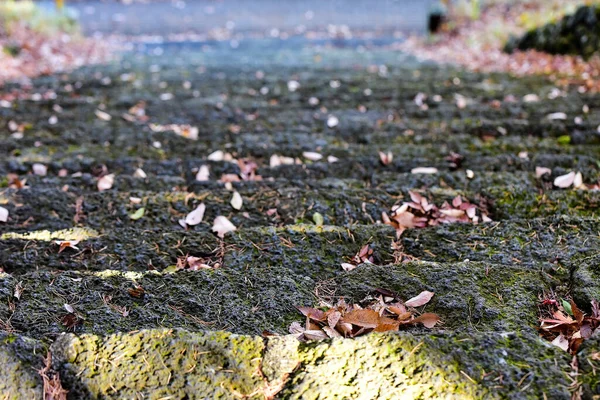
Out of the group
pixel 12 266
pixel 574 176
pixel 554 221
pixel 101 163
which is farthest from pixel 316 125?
pixel 12 266

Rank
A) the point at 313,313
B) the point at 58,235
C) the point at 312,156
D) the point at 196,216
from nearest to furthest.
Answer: the point at 313,313, the point at 58,235, the point at 196,216, the point at 312,156

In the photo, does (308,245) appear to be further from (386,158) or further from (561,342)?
(386,158)

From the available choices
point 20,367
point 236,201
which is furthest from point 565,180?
point 20,367

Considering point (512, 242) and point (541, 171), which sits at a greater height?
point (541, 171)

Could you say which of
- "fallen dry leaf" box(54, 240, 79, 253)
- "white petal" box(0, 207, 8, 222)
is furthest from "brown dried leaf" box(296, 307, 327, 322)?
"white petal" box(0, 207, 8, 222)

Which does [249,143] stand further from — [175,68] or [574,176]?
[175,68]

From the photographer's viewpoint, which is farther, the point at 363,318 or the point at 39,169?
the point at 39,169
